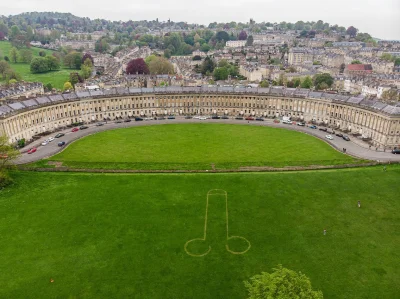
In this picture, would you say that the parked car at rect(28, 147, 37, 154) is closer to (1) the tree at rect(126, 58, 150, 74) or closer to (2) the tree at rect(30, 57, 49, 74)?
(1) the tree at rect(126, 58, 150, 74)

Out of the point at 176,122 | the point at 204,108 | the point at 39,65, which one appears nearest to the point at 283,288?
the point at 176,122

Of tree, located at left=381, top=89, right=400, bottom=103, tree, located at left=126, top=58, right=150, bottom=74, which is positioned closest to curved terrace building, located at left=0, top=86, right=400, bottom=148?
tree, located at left=381, top=89, right=400, bottom=103

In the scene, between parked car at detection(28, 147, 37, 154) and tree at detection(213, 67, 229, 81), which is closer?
parked car at detection(28, 147, 37, 154)

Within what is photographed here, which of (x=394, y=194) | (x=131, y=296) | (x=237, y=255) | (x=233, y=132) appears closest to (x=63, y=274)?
(x=131, y=296)

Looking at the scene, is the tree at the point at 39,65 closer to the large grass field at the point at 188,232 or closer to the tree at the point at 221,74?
the tree at the point at 221,74

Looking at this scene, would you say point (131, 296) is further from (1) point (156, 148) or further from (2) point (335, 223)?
(1) point (156, 148)

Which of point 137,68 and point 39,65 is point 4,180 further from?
point 39,65

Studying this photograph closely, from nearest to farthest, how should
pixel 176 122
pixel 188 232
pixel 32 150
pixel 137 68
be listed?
pixel 188 232 → pixel 32 150 → pixel 176 122 → pixel 137 68
